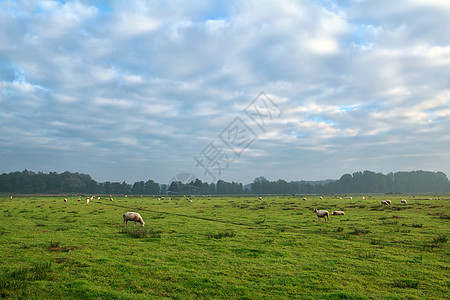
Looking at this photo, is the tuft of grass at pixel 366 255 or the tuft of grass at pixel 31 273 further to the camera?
the tuft of grass at pixel 366 255

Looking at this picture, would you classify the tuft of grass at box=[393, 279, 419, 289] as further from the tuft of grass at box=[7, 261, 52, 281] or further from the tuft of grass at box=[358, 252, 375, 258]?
the tuft of grass at box=[7, 261, 52, 281]

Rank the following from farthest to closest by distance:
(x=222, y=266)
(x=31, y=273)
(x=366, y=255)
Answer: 1. (x=366, y=255)
2. (x=222, y=266)
3. (x=31, y=273)

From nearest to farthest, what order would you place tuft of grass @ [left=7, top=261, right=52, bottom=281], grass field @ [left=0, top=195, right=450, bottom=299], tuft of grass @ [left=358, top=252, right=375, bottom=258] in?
grass field @ [left=0, top=195, right=450, bottom=299] → tuft of grass @ [left=7, top=261, right=52, bottom=281] → tuft of grass @ [left=358, top=252, right=375, bottom=258]

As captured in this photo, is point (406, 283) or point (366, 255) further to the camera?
point (366, 255)

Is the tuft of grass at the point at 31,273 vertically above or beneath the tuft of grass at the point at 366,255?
above

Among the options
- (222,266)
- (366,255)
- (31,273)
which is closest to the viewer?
(31,273)

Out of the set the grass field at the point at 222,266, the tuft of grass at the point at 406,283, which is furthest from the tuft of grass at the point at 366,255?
the tuft of grass at the point at 406,283

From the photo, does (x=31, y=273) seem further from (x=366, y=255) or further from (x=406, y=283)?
(x=366, y=255)

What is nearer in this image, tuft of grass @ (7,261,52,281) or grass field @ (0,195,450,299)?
grass field @ (0,195,450,299)

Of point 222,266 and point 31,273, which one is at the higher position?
point 31,273

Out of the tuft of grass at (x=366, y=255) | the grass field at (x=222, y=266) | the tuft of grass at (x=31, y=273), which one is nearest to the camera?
the grass field at (x=222, y=266)

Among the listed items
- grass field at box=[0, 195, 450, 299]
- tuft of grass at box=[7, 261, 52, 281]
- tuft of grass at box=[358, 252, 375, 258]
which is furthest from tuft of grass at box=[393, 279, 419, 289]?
tuft of grass at box=[7, 261, 52, 281]

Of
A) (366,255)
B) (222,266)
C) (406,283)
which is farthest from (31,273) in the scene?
(366,255)

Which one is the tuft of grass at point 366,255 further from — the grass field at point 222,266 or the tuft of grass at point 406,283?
the tuft of grass at point 406,283
